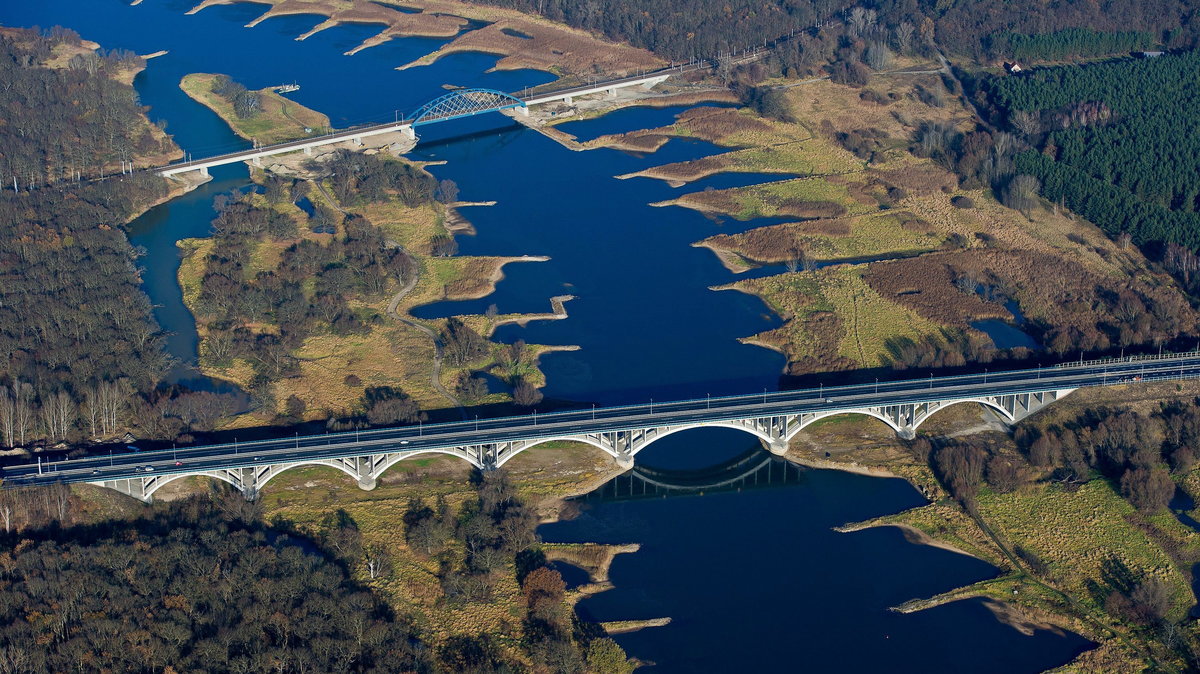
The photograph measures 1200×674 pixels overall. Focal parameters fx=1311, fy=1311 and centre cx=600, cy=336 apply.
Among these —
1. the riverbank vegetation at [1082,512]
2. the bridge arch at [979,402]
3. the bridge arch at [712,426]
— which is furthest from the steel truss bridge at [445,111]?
the bridge arch at [979,402]

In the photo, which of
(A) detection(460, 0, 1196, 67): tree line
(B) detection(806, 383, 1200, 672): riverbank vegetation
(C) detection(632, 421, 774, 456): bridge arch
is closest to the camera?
(B) detection(806, 383, 1200, 672): riverbank vegetation

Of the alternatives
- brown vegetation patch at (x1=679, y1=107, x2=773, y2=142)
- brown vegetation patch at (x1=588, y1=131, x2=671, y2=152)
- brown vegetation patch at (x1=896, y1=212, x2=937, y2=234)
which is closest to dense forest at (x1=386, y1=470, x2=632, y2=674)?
brown vegetation patch at (x1=896, y1=212, x2=937, y2=234)

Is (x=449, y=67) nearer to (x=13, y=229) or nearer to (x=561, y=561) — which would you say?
(x=13, y=229)

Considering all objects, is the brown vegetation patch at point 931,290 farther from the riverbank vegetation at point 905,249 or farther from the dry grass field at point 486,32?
the dry grass field at point 486,32

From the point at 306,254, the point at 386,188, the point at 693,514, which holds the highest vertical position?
the point at 386,188

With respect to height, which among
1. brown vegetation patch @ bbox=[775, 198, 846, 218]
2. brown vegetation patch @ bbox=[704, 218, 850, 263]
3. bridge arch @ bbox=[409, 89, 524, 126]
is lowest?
brown vegetation patch @ bbox=[704, 218, 850, 263]

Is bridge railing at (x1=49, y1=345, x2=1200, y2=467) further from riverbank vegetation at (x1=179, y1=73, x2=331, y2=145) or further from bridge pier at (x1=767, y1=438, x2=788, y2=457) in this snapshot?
riverbank vegetation at (x1=179, y1=73, x2=331, y2=145)

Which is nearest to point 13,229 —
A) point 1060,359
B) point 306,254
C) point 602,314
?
point 306,254
